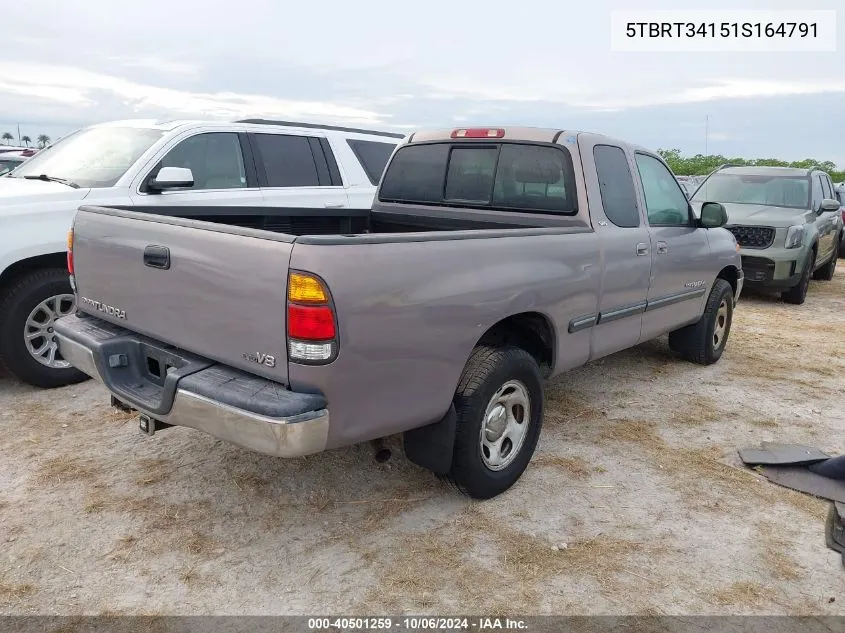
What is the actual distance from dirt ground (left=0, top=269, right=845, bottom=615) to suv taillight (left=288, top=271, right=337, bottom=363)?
1.01 meters

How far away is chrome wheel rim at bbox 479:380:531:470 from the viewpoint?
3.56m

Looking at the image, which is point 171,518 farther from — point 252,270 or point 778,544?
point 778,544

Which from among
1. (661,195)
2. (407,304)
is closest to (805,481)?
(661,195)

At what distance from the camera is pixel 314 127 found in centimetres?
680

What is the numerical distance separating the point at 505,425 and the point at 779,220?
741 cm

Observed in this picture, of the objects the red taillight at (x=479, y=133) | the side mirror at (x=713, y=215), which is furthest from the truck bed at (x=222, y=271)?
the side mirror at (x=713, y=215)

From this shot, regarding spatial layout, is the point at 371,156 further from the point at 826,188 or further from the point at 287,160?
the point at 826,188

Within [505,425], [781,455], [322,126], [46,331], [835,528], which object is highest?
[322,126]

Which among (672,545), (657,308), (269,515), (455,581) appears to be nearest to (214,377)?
(269,515)

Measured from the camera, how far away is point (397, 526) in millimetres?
3400

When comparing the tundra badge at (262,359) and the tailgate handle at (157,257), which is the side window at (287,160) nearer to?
the tailgate handle at (157,257)

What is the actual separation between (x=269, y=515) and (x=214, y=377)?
92cm

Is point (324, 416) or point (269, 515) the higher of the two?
point (324, 416)

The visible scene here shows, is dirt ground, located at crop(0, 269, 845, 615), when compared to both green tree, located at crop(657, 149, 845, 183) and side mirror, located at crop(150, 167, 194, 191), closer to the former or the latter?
side mirror, located at crop(150, 167, 194, 191)
